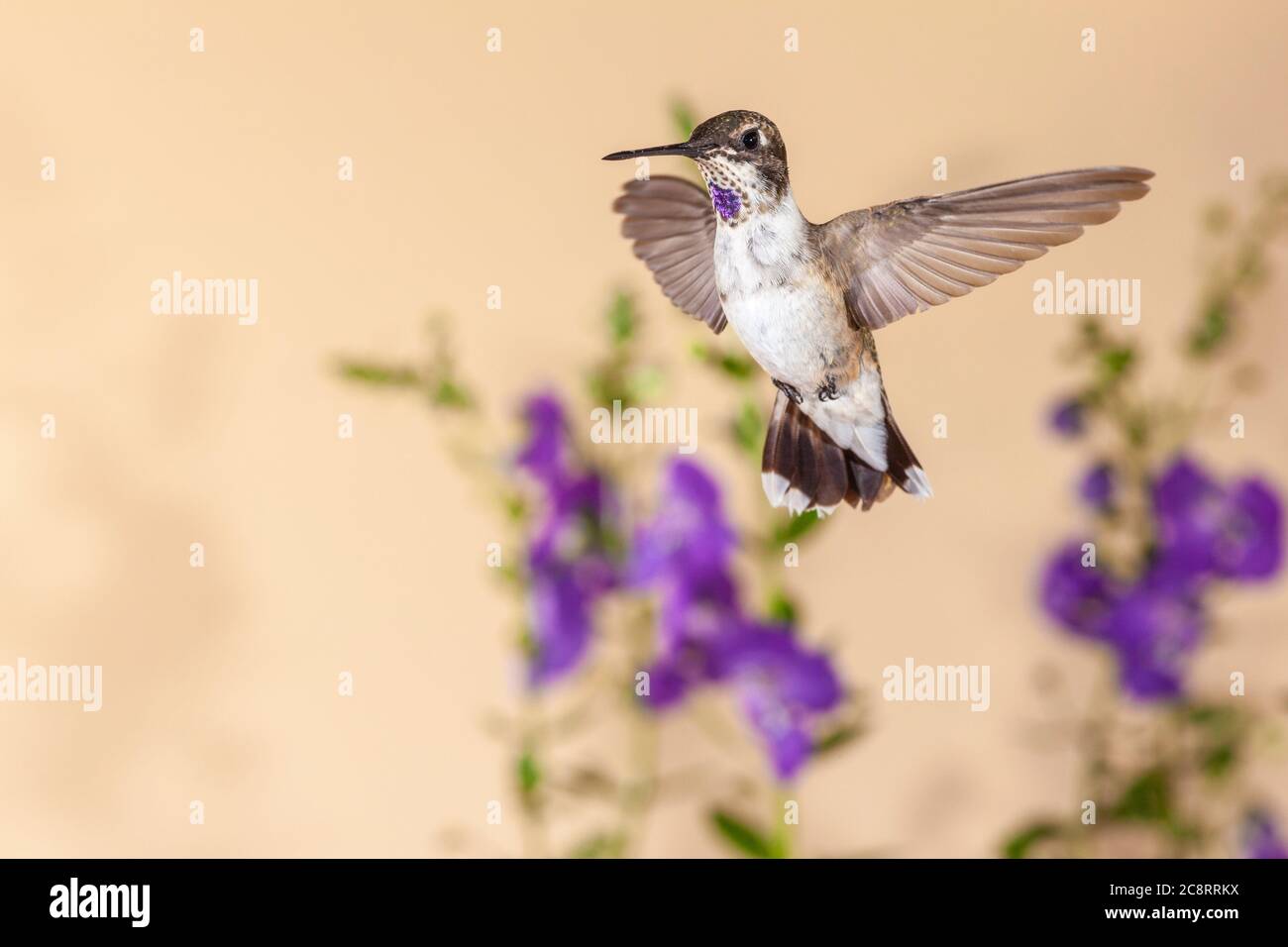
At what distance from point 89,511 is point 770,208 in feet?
4.43

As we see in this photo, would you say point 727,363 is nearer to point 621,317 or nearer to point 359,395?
point 621,317

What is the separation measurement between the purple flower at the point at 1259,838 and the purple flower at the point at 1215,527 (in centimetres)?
38

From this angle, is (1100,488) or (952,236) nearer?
(952,236)

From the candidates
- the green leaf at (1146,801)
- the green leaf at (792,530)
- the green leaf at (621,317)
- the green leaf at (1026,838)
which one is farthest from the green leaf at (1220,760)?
the green leaf at (621,317)

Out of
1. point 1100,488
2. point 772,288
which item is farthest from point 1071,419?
point 772,288

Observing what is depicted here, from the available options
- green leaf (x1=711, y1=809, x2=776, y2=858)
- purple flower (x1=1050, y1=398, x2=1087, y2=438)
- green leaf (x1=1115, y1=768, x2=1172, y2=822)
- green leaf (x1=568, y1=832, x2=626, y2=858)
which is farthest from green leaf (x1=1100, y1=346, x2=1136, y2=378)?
green leaf (x1=568, y1=832, x2=626, y2=858)

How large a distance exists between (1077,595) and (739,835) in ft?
1.25

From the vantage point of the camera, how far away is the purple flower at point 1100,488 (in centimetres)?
101

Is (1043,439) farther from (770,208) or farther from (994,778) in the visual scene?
(770,208)

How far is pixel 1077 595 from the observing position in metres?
0.98

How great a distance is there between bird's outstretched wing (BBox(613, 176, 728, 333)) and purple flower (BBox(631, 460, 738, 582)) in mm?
162

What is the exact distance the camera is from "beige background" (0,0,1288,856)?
1447 mm

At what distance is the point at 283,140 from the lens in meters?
1.46
